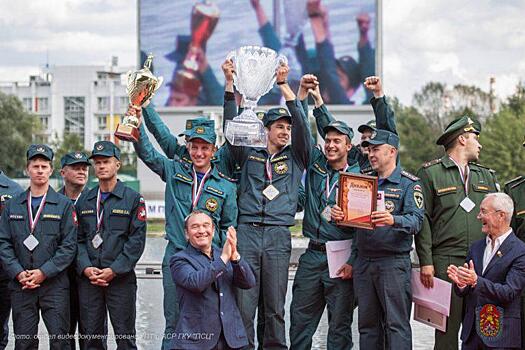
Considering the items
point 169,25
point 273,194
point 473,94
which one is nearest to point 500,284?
point 273,194

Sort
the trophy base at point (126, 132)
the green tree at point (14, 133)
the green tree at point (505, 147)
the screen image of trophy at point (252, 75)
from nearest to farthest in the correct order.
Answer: the trophy base at point (126, 132) < the screen image of trophy at point (252, 75) < the green tree at point (505, 147) < the green tree at point (14, 133)

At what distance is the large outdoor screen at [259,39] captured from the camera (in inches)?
2167

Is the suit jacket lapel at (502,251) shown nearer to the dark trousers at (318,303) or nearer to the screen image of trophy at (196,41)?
the dark trousers at (318,303)

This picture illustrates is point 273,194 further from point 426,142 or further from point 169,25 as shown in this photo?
point 426,142

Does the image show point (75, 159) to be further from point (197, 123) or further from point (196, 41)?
point (196, 41)

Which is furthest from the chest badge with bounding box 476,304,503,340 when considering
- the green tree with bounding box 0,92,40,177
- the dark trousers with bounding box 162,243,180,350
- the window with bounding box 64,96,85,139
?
the window with bounding box 64,96,85,139

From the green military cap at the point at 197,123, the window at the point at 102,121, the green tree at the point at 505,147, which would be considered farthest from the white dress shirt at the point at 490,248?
the window at the point at 102,121

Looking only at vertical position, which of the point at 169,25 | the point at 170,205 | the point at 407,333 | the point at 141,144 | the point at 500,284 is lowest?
the point at 407,333

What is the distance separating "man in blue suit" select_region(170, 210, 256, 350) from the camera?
595cm

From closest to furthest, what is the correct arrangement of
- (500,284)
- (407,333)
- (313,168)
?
(500,284), (407,333), (313,168)

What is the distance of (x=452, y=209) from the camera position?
278 inches

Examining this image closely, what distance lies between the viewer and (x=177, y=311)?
6809 mm

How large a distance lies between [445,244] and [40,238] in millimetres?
3188

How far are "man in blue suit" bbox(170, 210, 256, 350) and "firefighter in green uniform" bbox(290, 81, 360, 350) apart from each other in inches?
45.3
